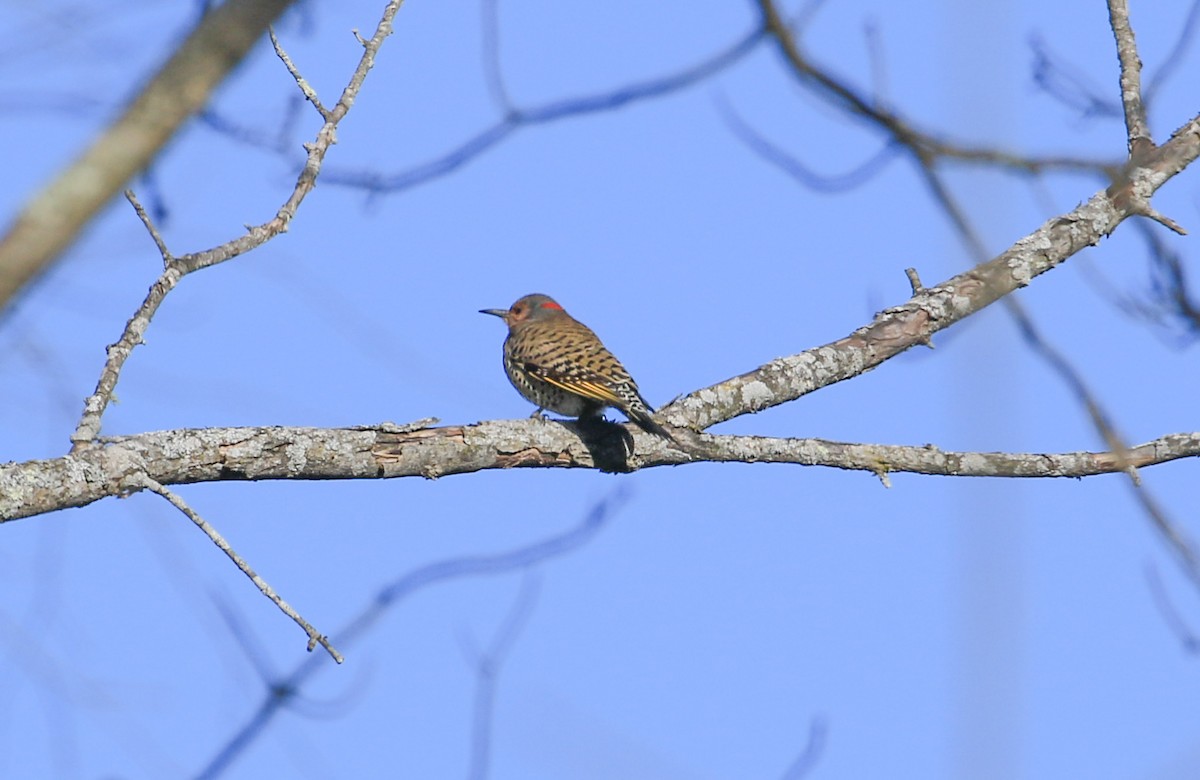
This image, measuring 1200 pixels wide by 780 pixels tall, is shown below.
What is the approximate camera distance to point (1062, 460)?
4840 mm

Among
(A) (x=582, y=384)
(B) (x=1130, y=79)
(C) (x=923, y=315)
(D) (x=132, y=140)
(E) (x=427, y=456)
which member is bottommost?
(D) (x=132, y=140)

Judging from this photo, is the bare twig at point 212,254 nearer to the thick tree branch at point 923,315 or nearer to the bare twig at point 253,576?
the bare twig at point 253,576

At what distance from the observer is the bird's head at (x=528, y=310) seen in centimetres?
751

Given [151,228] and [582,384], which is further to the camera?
[582,384]

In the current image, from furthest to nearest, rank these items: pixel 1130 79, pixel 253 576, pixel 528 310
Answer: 1. pixel 528 310
2. pixel 1130 79
3. pixel 253 576

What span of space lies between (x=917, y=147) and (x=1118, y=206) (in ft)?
10.1

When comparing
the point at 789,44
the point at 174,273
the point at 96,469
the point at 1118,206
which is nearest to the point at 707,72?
the point at 789,44

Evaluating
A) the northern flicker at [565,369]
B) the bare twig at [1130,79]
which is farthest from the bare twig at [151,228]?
the bare twig at [1130,79]

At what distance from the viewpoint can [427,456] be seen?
4.45 metres

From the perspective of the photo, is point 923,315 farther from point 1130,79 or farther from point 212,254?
point 212,254

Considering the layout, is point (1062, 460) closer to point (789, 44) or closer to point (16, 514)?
point (789, 44)

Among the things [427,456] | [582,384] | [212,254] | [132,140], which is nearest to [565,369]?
[582,384]

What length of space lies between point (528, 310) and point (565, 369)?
6.29ft


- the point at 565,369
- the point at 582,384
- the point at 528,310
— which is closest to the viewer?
the point at 582,384
